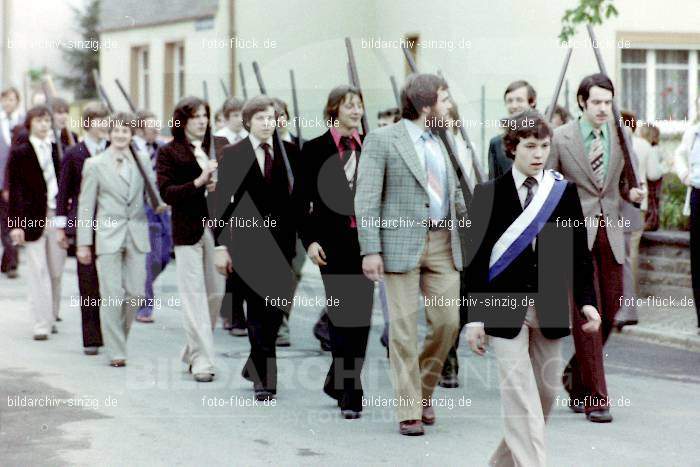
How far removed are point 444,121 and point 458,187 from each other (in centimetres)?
40

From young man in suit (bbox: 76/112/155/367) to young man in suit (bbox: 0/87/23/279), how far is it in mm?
6524

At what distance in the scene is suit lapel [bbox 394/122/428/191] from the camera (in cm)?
773

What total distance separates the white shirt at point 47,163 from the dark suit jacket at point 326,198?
4404 mm

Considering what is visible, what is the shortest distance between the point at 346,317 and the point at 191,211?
1.73 m

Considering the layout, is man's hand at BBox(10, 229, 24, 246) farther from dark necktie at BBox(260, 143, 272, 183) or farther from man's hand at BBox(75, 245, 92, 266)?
dark necktie at BBox(260, 143, 272, 183)

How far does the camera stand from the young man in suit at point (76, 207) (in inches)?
429

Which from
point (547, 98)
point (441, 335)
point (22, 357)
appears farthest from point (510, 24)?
point (441, 335)

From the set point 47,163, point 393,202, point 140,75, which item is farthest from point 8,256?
point 140,75

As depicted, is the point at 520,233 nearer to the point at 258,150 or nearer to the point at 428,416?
the point at 428,416

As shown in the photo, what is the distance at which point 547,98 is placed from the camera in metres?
21.0

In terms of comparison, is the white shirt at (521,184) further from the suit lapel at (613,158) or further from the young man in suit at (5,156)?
the young man in suit at (5,156)

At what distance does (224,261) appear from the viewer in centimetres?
914

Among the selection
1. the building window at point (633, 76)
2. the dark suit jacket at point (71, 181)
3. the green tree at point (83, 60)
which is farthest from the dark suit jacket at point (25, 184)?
the green tree at point (83, 60)

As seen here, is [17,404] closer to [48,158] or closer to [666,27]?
[48,158]
